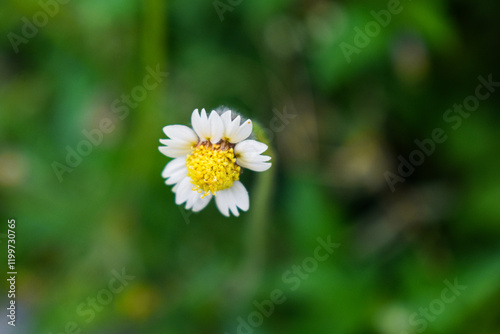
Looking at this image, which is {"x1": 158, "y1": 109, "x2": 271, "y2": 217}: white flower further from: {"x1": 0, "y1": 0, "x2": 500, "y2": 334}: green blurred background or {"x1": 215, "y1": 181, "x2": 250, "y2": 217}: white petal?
{"x1": 0, "y1": 0, "x2": 500, "y2": 334}: green blurred background

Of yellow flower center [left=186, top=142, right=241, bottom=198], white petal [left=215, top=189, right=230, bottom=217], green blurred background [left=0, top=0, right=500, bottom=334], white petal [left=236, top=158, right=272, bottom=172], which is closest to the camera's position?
white petal [left=236, top=158, right=272, bottom=172]

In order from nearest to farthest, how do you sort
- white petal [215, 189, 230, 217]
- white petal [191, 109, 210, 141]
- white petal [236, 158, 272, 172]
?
white petal [236, 158, 272, 172]
white petal [191, 109, 210, 141]
white petal [215, 189, 230, 217]

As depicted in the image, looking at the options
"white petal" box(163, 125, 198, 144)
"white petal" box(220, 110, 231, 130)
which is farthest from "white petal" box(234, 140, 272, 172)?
"white petal" box(163, 125, 198, 144)

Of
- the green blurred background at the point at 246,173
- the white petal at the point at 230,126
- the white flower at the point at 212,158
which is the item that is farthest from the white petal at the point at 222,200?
the green blurred background at the point at 246,173

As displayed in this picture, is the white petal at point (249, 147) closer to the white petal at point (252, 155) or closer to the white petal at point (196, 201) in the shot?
the white petal at point (252, 155)

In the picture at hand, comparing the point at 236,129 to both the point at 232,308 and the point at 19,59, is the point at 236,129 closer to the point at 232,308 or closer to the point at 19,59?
the point at 232,308

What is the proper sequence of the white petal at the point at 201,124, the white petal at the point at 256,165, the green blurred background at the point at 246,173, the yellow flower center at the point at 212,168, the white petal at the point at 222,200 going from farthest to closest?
1. the green blurred background at the point at 246,173
2. the white petal at the point at 222,200
3. the yellow flower center at the point at 212,168
4. the white petal at the point at 201,124
5. the white petal at the point at 256,165

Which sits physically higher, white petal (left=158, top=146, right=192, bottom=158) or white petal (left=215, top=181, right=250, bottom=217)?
white petal (left=158, top=146, right=192, bottom=158)

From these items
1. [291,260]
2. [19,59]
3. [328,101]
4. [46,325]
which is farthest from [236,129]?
[19,59]
